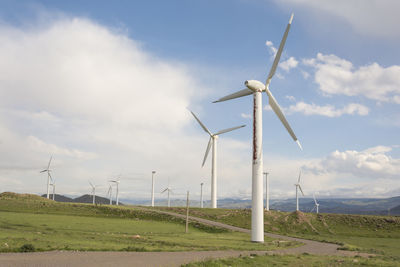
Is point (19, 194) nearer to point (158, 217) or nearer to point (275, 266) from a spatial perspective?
point (158, 217)

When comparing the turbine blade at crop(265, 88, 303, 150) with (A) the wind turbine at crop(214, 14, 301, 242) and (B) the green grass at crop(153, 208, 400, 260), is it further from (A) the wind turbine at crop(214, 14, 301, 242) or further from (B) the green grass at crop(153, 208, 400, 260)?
(B) the green grass at crop(153, 208, 400, 260)

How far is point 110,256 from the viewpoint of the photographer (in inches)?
1166

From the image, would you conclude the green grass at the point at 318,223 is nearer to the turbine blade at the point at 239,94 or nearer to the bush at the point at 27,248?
the turbine blade at the point at 239,94

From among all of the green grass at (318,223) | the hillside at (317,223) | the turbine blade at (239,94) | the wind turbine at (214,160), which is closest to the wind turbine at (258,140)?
the turbine blade at (239,94)

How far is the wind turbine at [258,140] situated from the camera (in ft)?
182

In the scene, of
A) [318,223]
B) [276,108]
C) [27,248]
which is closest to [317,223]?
[318,223]

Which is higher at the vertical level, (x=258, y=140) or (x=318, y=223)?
(x=258, y=140)

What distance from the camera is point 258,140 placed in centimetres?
5666

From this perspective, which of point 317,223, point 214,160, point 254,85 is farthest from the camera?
point 214,160

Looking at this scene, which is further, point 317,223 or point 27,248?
point 317,223

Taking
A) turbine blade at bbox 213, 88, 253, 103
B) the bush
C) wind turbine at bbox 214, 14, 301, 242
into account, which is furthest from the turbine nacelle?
the bush

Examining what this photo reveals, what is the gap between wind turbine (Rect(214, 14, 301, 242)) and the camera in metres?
55.4

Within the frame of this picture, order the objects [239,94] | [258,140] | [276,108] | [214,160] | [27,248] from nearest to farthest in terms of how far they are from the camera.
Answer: [27,248] < [258,140] < [276,108] < [239,94] < [214,160]

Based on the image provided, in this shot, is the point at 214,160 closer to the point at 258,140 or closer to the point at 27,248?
the point at 258,140
